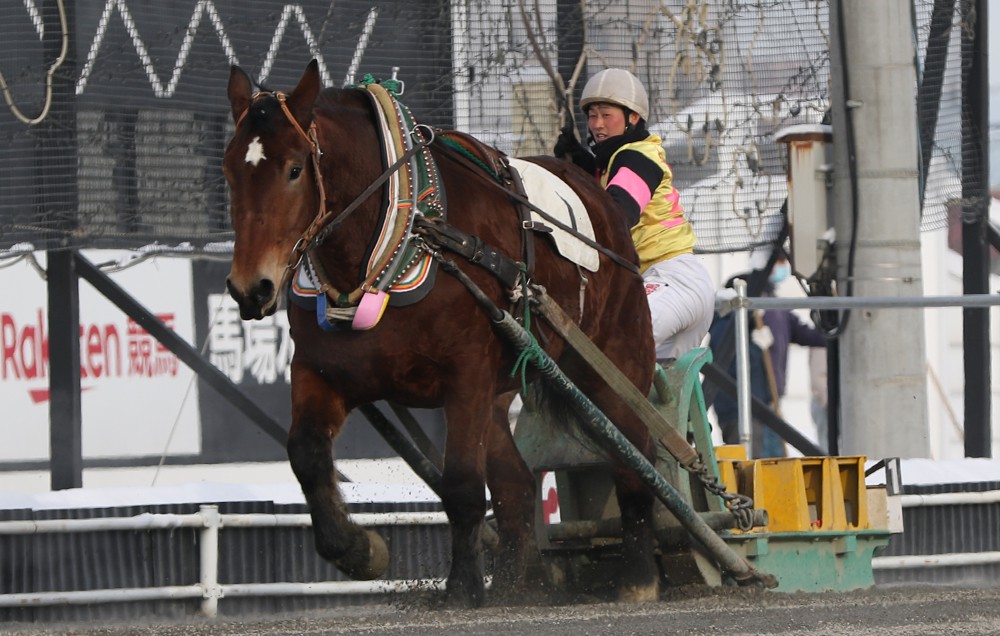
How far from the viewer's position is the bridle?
232 inches

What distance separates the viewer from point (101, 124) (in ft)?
30.3

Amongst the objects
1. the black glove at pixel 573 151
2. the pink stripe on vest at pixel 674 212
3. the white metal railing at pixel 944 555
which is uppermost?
the black glove at pixel 573 151

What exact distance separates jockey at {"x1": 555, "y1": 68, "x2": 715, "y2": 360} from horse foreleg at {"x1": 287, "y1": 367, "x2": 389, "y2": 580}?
6.22 feet

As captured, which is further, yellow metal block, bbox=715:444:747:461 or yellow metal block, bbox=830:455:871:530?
yellow metal block, bbox=715:444:747:461

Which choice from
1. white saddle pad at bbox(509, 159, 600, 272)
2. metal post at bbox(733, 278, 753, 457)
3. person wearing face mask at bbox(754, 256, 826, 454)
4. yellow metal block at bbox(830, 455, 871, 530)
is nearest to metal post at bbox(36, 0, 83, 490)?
white saddle pad at bbox(509, 159, 600, 272)

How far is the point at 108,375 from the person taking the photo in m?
9.80

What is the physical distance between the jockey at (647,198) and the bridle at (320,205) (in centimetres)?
182

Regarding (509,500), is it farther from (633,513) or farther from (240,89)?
(240,89)

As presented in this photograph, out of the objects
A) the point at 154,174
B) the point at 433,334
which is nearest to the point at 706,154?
the point at 154,174

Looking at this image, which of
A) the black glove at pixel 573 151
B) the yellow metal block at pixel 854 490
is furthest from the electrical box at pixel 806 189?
the yellow metal block at pixel 854 490

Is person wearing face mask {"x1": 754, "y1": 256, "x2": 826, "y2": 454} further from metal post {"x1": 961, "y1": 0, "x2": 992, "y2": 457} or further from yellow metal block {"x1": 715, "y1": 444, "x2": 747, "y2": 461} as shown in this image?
yellow metal block {"x1": 715, "y1": 444, "x2": 747, "y2": 461}

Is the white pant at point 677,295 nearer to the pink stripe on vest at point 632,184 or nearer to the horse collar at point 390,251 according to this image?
the pink stripe on vest at point 632,184

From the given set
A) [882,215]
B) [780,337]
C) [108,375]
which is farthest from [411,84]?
[780,337]

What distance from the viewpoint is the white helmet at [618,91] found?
7.96 meters
